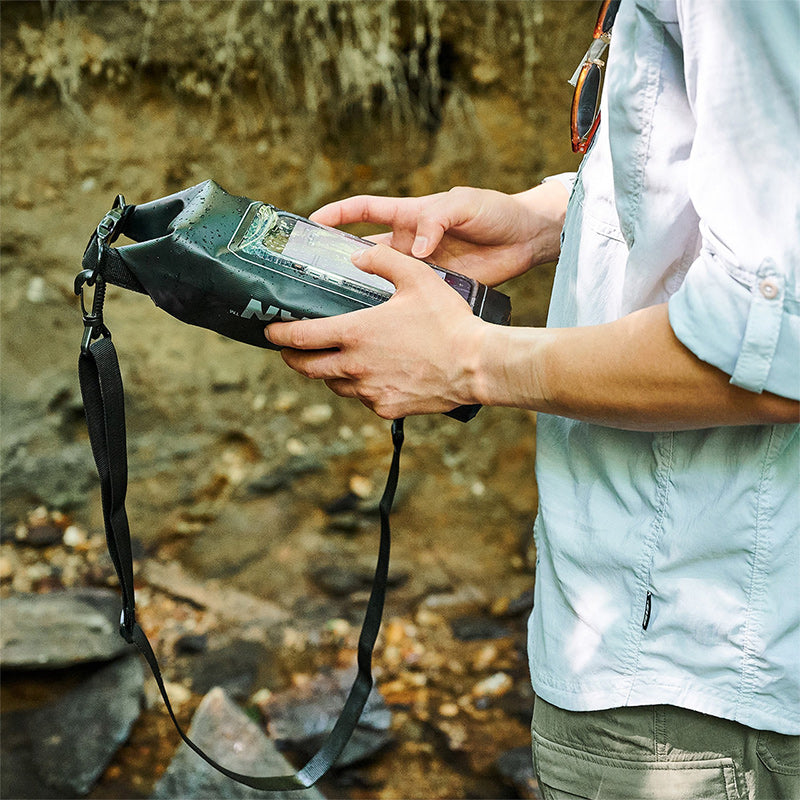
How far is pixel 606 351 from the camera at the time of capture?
0.65 meters

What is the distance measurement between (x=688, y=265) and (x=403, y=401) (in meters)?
0.28

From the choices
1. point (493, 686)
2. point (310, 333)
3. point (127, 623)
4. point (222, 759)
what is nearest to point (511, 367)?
point (310, 333)

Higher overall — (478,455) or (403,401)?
(403,401)

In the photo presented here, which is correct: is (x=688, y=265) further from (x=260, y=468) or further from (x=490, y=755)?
(x=260, y=468)

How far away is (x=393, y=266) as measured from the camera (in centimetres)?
80

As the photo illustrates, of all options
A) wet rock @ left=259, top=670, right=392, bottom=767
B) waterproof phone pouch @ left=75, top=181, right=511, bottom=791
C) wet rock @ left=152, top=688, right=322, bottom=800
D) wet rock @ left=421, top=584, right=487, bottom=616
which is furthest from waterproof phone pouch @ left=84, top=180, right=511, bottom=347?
wet rock @ left=421, top=584, right=487, bottom=616

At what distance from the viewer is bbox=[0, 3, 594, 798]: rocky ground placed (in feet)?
6.40

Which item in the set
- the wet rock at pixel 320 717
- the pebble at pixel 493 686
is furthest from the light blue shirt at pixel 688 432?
the pebble at pixel 493 686

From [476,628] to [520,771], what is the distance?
464 mm

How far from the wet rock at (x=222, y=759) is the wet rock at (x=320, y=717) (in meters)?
0.15

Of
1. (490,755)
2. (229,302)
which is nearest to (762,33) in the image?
(229,302)

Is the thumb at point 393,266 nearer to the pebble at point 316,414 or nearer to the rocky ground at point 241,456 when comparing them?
the rocky ground at point 241,456

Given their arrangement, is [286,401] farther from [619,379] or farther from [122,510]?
[619,379]

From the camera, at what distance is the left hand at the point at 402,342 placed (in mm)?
750
